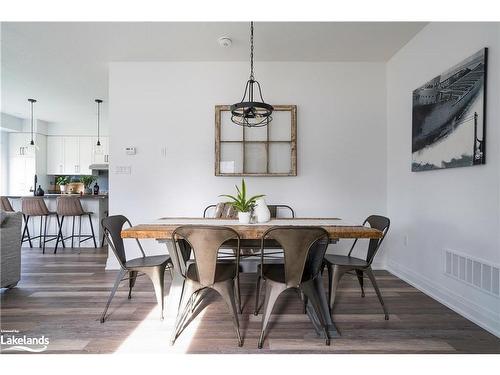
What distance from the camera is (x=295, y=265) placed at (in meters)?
1.68

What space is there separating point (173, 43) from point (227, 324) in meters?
2.92

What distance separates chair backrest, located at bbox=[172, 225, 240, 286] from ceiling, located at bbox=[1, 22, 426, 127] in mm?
2136

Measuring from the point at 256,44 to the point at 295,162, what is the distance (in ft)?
4.71

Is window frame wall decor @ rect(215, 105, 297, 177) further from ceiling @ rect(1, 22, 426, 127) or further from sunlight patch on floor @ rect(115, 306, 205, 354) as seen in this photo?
sunlight patch on floor @ rect(115, 306, 205, 354)

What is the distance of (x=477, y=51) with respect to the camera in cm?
204

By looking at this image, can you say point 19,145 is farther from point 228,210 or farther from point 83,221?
point 228,210

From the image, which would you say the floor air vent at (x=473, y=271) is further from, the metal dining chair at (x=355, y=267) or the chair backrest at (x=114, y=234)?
the chair backrest at (x=114, y=234)

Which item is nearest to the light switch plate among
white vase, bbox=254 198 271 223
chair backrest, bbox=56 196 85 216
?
chair backrest, bbox=56 196 85 216

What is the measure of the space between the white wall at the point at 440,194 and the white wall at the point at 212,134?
0.30 meters

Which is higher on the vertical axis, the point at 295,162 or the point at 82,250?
the point at 295,162

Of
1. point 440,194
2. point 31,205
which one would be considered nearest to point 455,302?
point 440,194

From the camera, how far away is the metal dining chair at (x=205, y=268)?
1629 millimetres
